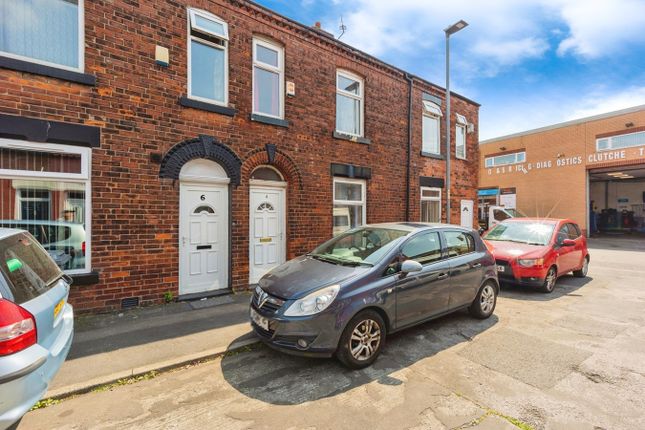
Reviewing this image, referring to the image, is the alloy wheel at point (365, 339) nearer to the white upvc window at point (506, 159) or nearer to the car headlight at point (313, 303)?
the car headlight at point (313, 303)

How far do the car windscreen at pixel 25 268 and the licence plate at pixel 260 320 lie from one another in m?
2.02

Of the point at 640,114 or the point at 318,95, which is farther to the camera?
the point at 640,114

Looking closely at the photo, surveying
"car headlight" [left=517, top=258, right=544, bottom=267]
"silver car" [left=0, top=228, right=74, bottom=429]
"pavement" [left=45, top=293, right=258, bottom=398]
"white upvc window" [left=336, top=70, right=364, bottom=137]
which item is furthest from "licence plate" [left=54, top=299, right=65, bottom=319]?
"car headlight" [left=517, top=258, right=544, bottom=267]

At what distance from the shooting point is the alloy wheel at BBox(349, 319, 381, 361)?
369 cm

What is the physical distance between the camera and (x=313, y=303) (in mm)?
3557

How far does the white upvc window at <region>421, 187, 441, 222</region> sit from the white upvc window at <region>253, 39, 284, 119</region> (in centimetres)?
584

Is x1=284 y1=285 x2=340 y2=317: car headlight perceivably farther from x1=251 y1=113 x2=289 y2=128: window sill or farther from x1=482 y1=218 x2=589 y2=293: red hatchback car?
x1=482 y1=218 x2=589 y2=293: red hatchback car

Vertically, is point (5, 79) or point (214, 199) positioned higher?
point (5, 79)

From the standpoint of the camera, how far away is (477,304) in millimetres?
5336

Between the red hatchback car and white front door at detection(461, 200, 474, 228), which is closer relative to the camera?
the red hatchback car

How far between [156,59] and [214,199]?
2.69 m

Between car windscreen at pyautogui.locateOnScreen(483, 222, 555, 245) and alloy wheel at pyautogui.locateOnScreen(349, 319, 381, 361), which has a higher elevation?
car windscreen at pyautogui.locateOnScreen(483, 222, 555, 245)

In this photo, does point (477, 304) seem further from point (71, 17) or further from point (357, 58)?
point (71, 17)

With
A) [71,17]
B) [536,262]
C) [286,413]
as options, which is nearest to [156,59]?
[71,17]
